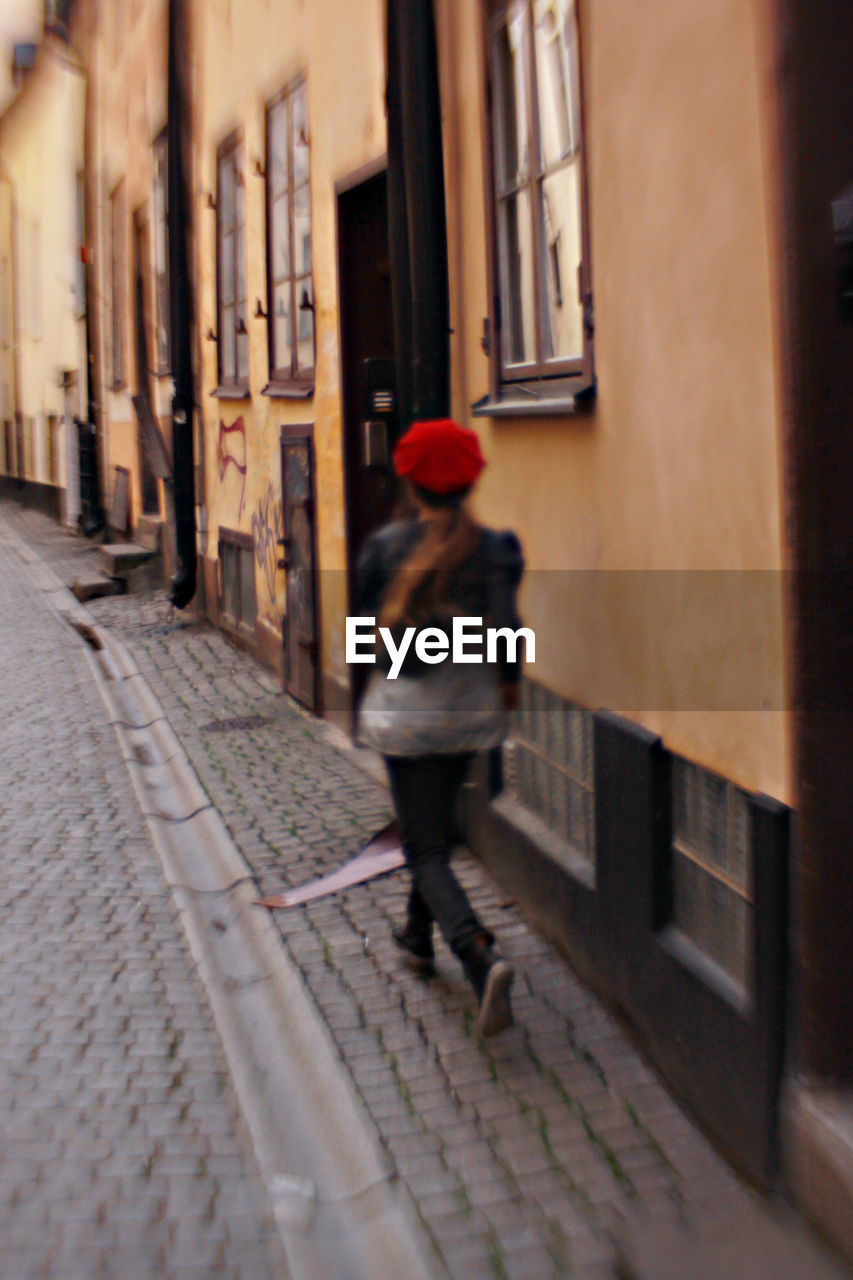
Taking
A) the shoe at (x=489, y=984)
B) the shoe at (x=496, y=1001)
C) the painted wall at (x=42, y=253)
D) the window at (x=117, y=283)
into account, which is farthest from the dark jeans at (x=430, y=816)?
the painted wall at (x=42, y=253)

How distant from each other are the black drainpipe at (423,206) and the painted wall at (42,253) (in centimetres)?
1464

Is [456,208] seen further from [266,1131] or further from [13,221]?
[13,221]

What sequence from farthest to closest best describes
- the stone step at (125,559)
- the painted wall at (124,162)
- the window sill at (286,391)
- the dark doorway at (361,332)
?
the stone step at (125,559)
the painted wall at (124,162)
the window sill at (286,391)
the dark doorway at (361,332)

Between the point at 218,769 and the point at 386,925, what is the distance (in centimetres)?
250

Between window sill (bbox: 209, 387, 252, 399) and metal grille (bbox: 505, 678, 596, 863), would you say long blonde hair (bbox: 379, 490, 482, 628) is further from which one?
window sill (bbox: 209, 387, 252, 399)

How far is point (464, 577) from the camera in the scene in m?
3.85

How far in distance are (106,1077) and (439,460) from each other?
190cm

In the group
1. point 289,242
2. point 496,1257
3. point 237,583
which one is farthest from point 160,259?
point 496,1257

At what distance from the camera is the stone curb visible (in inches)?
118

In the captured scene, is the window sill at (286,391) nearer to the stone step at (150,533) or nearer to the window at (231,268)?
the window at (231,268)

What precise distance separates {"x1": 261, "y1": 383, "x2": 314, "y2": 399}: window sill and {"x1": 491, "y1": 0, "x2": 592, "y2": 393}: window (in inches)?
128

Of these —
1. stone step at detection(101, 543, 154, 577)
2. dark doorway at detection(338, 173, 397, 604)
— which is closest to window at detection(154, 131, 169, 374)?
stone step at detection(101, 543, 154, 577)

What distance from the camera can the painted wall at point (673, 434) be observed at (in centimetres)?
309

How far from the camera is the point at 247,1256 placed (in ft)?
9.75
